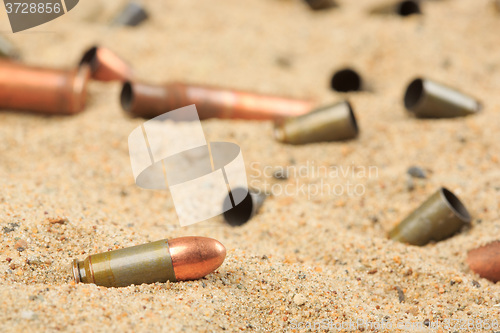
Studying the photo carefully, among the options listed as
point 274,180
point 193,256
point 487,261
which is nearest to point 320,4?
point 274,180

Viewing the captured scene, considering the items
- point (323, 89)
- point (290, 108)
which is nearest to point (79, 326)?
point (290, 108)

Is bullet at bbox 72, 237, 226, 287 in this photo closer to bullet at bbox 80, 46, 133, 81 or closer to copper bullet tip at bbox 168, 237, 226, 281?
copper bullet tip at bbox 168, 237, 226, 281

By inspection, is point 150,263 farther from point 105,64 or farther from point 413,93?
point 413,93

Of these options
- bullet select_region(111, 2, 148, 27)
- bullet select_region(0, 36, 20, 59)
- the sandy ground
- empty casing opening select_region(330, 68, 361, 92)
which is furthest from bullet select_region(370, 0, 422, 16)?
bullet select_region(0, 36, 20, 59)

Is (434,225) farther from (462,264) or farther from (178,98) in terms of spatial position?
(178,98)

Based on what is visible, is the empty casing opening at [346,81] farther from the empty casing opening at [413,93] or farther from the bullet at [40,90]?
the bullet at [40,90]

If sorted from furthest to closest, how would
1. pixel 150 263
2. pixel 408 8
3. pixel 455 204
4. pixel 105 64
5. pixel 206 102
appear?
pixel 408 8, pixel 105 64, pixel 206 102, pixel 455 204, pixel 150 263

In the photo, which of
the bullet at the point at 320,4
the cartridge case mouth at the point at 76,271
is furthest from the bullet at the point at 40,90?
the bullet at the point at 320,4
